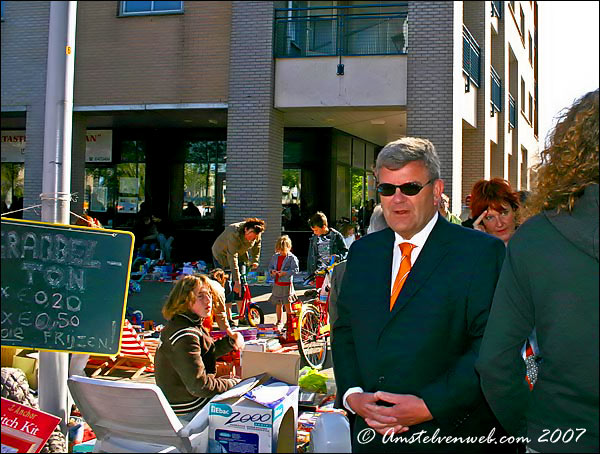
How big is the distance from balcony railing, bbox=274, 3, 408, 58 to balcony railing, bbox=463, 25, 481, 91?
1893 millimetres

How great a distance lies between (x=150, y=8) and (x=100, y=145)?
5522 millimetres

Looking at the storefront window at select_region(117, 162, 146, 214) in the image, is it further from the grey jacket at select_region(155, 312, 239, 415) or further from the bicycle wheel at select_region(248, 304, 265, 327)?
the grey jacket at select_region(155, 312, 239, 415)

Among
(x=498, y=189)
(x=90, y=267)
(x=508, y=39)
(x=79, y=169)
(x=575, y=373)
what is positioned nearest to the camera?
(x=575, y=373)

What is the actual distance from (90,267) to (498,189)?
2.86 m

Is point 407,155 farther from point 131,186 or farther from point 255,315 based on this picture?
point 131,186

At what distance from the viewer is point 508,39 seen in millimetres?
20984

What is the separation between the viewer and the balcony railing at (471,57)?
1500cm

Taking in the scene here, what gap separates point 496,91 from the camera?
19.7 meters

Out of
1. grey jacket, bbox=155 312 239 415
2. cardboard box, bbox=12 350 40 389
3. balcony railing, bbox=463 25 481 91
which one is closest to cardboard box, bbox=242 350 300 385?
grey jacket, bbox=155 312 239 415

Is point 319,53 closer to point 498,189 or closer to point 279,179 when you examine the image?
point 279,179

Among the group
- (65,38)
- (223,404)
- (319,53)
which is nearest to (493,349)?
(223,404)

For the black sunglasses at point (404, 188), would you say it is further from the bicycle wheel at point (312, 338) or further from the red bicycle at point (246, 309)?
the red bicycle at point (246, 309)

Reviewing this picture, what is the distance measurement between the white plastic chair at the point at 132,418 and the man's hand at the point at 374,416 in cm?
106

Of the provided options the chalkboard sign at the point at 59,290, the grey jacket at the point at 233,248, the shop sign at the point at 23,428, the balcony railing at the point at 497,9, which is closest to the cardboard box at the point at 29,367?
the chalkboard sign at the point at 59,290
